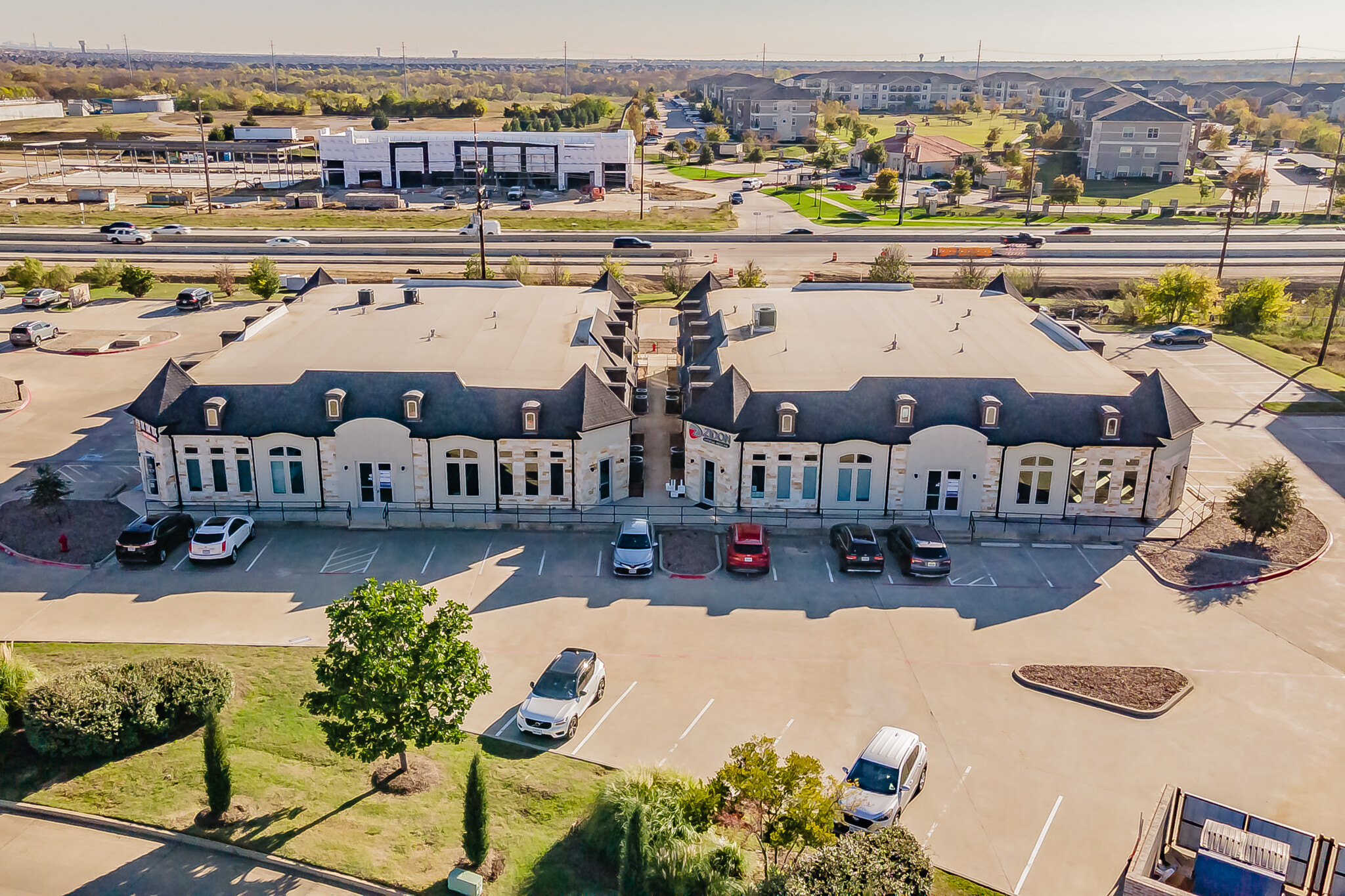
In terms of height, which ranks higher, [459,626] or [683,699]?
[459,626]

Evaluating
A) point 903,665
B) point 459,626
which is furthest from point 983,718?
point 459,626

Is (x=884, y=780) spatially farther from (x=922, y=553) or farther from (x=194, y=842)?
(x=194, y=842)

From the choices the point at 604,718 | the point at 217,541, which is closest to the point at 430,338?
the point at 217,541

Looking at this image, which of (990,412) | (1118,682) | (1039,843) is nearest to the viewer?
(1039,843)

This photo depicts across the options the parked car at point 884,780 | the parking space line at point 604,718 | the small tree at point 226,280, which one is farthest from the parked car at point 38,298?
the parked car at point 884,780

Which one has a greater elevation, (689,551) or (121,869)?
(689,551)

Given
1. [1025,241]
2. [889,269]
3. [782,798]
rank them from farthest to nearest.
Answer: [1025,241], [889,269], [782,798]

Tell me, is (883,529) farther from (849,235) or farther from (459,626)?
(849,235)
